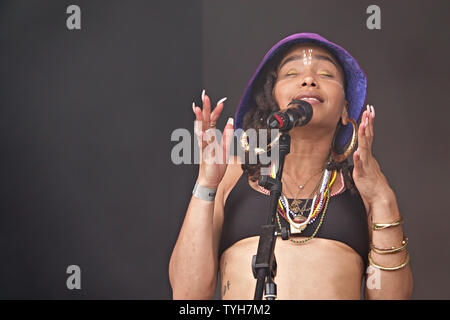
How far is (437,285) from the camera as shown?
263 centimetres

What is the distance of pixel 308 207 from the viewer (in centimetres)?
215

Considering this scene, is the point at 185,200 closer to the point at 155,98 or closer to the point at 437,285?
the point at 155,98

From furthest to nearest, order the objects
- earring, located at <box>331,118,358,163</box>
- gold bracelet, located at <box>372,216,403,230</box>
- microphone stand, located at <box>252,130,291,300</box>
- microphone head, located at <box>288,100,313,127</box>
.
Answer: earring, located at <box>331,118,358,163</box>, gold bracelet, located at <box>372,216,403,230</box>, microphone head, located at <box>288,100,313,127</box>, microphone stand, located at <box>252,130,291,300</box>

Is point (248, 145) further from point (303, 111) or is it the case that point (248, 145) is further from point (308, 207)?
point (303, 111)

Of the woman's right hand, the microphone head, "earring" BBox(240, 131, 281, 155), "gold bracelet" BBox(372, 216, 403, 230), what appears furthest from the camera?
"earring" BBox(240, 131, 281, 155)

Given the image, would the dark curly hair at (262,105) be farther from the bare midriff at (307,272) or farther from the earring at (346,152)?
the bare midriff at (307,272)

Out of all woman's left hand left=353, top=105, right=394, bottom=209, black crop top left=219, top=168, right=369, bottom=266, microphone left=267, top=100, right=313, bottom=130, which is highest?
microphone left=267, top=100, right=313, bottom=130

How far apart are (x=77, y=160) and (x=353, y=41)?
52.4 inches

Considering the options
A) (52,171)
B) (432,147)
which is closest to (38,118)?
(52,171)

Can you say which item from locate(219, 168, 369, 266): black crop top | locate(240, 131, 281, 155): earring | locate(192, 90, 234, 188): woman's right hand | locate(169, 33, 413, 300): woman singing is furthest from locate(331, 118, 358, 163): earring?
locate(192, 90, 234, 188): woman's right hand

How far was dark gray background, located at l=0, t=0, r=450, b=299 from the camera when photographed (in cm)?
264

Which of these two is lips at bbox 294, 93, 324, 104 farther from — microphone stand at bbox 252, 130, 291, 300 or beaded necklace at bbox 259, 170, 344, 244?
microphone stand at bbox 252, 130, 291, 300

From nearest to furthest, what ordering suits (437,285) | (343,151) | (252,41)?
(343,151), (437,285), (252,41)

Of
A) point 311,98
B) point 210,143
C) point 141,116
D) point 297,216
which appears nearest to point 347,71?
point 311,98
